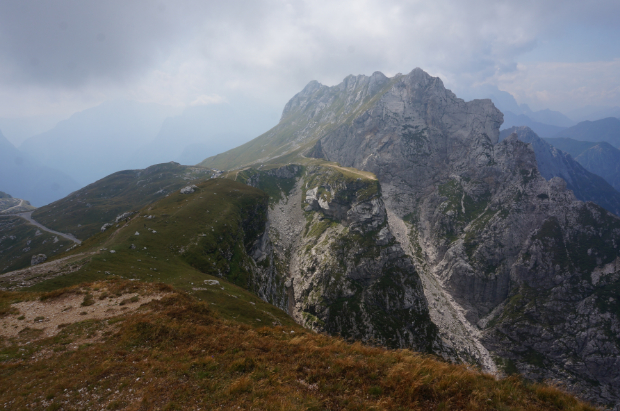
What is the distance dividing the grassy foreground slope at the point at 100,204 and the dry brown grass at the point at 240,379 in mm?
152627

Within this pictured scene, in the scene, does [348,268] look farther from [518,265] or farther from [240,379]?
[518,265]

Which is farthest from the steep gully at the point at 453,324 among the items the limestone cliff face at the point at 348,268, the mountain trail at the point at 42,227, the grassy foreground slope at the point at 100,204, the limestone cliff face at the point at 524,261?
the mountain trail at the point at 42,227

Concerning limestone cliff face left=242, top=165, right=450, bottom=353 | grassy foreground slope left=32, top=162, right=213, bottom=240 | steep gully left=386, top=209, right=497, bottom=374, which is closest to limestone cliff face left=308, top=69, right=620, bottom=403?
steep gully left=386, top=209, right=497, bottom=374

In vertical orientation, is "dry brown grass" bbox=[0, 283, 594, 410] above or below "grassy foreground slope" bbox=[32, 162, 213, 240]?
below

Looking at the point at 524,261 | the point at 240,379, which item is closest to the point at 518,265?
the point at 524,261

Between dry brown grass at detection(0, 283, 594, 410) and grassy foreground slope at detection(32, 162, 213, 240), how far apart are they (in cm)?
15263

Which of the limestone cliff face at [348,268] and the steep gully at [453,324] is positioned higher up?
the limestone cliff face at [348,268]

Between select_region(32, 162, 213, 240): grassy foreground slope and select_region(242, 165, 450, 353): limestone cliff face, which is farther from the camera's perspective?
select_region(32, 162, 213, 240): grassy foreground slope

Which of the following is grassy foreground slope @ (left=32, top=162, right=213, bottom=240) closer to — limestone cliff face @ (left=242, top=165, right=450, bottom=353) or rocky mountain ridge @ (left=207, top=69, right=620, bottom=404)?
limestone cliff face @ (left=242, top=165, right=450, bottom=353)

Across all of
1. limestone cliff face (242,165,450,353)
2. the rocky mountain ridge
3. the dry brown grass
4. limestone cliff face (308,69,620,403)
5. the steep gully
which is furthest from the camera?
the steep gully

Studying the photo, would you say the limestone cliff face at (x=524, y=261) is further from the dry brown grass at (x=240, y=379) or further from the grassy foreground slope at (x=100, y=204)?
the grassy foreground slope at (x=100, y=204)

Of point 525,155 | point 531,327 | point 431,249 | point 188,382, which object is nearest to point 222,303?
point 188,382

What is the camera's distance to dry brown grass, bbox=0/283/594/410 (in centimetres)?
1052

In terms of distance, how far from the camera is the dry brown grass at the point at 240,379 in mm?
10523
